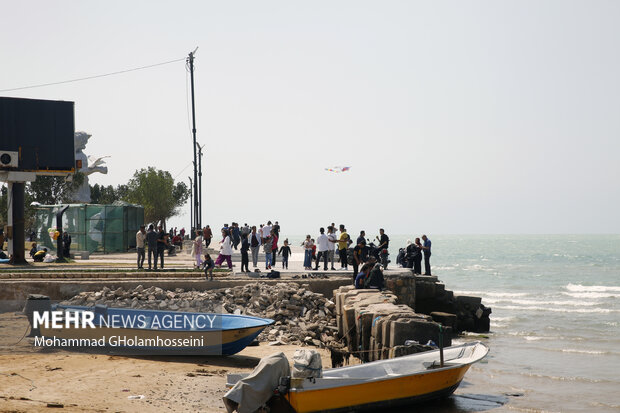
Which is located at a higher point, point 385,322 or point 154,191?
point 154,191

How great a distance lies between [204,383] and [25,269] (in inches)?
644

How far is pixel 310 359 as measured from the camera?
11.9m

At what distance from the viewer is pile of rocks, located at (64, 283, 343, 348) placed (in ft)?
69.3

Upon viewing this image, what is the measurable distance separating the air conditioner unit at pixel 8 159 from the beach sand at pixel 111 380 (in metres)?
14.2

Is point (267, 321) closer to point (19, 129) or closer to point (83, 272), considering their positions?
point (83, 272)

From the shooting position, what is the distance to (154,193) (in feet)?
277

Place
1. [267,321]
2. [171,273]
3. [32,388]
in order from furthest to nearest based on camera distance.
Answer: [171,273] → [267,321] → [32,388]

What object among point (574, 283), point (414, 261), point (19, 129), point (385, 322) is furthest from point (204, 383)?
point (574, 283)

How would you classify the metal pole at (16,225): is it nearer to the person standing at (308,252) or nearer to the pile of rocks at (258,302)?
the pile of rocks at (258,302)

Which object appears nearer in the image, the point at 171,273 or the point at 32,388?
the point at 32,388

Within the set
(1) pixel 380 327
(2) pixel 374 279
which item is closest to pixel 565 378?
(2) pixel 374 279

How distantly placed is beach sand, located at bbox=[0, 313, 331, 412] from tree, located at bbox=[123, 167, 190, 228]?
6665 cm

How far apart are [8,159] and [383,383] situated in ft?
76.4

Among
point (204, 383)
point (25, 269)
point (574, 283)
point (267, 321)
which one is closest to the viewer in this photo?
point (204, 383)
